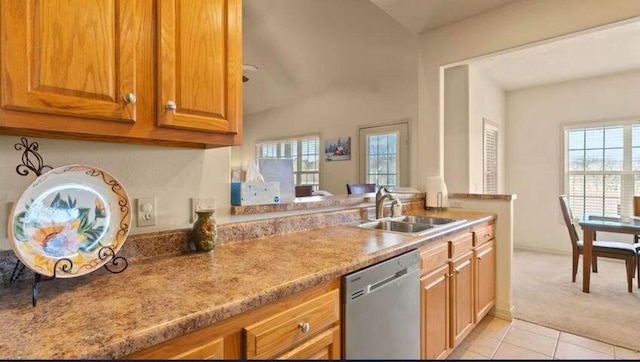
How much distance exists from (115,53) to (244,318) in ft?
2.80

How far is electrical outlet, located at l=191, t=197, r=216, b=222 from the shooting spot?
140 cm

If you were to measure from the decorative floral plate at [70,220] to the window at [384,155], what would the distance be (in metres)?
4.12

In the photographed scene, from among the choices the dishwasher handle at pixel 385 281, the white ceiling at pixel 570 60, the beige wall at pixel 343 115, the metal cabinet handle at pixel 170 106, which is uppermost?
the white ceiling at pixel 570 60

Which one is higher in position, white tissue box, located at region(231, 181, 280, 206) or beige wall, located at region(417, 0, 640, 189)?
beige wall, located at region(417, 0, 640, 189)

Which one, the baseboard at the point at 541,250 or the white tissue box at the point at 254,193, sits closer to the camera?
the white tissue box at the point at 254,193

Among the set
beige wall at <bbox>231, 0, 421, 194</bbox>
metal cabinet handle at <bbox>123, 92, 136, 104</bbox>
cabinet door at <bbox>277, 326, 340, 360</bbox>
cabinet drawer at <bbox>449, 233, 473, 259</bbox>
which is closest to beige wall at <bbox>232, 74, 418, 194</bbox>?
beige wall at <bbox>231, 0, 421, 194</bbox>

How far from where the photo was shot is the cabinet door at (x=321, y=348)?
101 cm

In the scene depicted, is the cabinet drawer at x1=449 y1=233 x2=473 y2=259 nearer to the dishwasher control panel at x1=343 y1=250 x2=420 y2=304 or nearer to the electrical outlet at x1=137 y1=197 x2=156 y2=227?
the dishwasher control panel at x1=343 y1=250 x2=420 y2=304

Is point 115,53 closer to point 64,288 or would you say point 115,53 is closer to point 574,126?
point 64,288

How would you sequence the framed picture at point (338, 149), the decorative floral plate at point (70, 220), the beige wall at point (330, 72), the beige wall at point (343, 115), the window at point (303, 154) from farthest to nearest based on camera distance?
1. the window at point (303, 154)
2. the framed picture at point (338, 149)
3. the beige wall at point (343, 115)
4. the beige wall at point (330, 72)
5. the decorative floral plate at point (70, 220)

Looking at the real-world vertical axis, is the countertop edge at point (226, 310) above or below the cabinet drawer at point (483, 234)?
above

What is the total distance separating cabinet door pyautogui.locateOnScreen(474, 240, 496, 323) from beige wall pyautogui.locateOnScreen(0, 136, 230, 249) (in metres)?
1.82

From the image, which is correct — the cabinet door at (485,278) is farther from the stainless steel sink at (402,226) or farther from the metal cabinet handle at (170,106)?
the metal cabinet handle at (170,106)

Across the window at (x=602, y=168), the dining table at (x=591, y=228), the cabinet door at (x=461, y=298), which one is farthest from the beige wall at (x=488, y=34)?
the window at (x=602, y=168)
